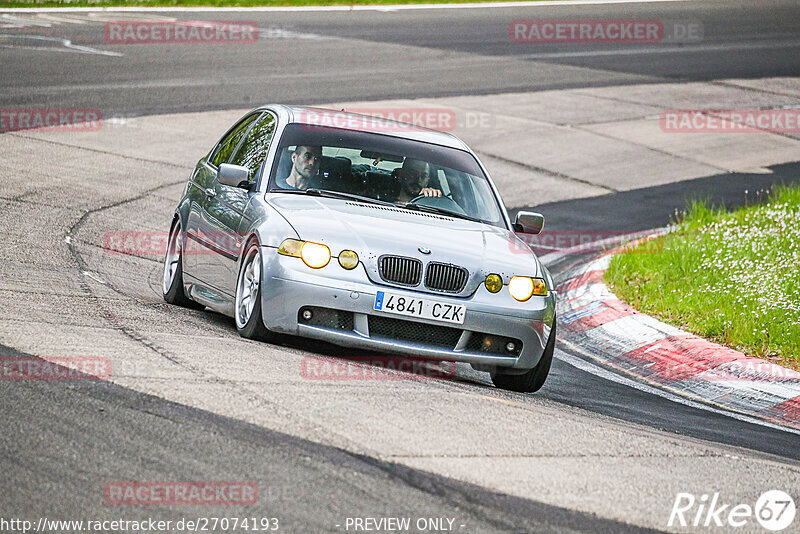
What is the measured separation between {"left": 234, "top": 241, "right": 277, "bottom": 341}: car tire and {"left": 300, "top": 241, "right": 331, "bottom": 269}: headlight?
0.96 feet

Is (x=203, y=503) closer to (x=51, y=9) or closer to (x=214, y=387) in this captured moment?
(x=214, y=387)

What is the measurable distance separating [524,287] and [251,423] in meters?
2.64

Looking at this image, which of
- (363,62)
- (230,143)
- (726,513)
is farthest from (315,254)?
Answer: (363,62)

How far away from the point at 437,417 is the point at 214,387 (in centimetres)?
110

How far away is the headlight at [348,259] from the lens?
7219 mm

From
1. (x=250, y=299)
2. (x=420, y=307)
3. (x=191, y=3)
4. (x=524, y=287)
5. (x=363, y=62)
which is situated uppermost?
(x=191, y=3)

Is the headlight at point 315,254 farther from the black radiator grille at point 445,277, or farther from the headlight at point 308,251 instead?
the black radiator grille at point 445,277

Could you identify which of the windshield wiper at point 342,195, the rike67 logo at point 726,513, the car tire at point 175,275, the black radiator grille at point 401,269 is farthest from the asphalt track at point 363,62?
the rike67 logo at point 726,513

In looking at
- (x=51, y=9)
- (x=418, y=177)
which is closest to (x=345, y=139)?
(x=418, y=177)

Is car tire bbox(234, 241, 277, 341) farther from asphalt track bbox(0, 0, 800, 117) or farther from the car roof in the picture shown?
asphalt track bbox(0, 0, 800, 117)

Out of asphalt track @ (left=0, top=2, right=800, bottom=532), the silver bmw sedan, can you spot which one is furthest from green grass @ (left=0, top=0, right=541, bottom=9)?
the silver bmw sedan

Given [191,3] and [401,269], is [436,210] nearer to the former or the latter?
[401,269]

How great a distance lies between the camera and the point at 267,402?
18.9 ft

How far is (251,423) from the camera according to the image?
5410 mm
